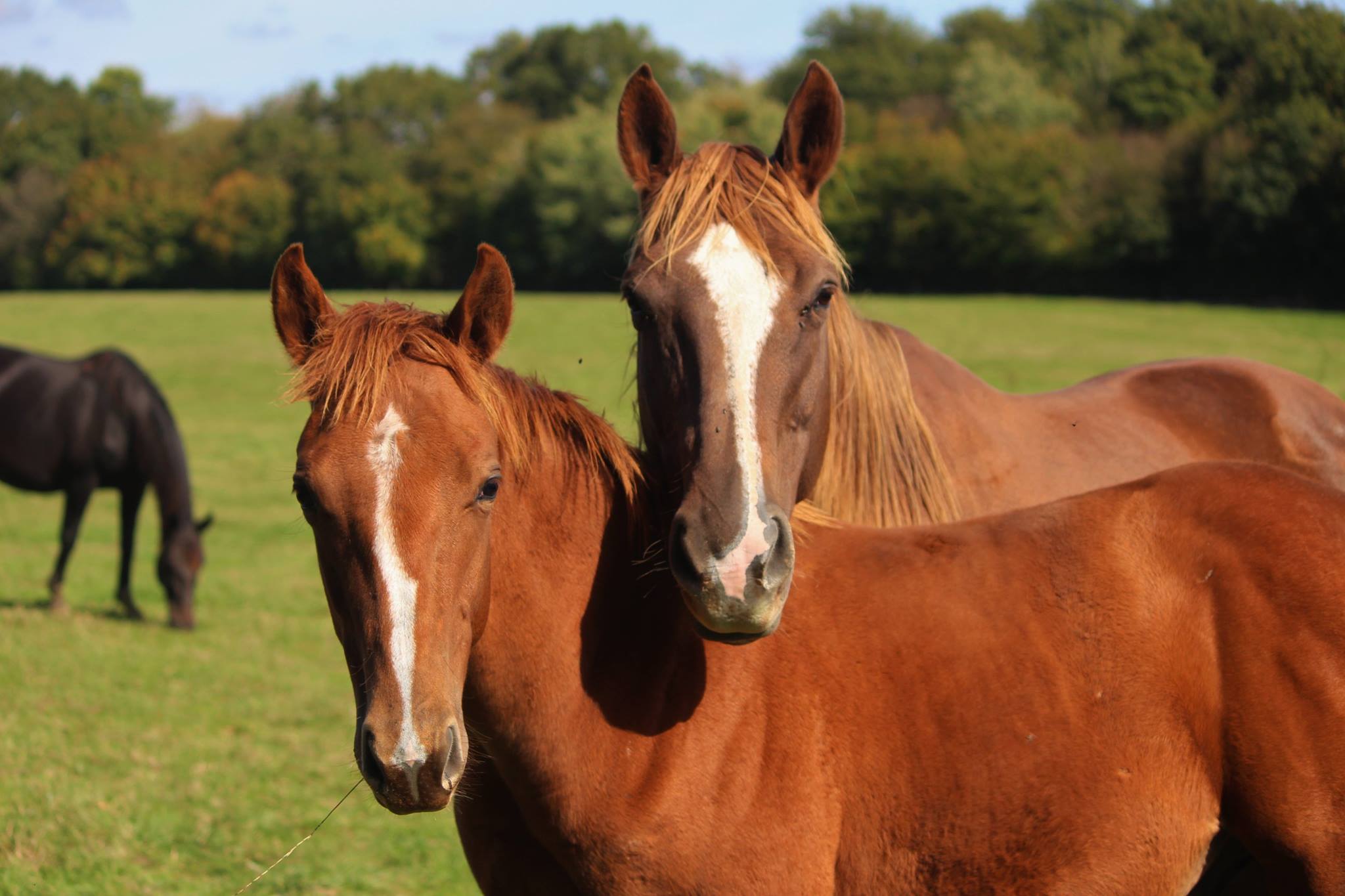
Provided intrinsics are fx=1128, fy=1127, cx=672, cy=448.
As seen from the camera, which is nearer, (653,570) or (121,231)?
(653,570)

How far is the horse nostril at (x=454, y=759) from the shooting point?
6.41 feet

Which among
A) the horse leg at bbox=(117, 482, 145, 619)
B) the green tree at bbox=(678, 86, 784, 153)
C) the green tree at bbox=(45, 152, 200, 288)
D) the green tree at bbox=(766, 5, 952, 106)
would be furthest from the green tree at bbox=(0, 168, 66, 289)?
the horse leg at bbox=(117, 482, 145, 619)

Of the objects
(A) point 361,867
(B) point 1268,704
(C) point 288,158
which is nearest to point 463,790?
(B) point 1268,704

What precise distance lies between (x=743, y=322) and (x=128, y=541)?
29.9 ft

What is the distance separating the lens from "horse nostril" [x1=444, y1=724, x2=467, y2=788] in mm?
1954

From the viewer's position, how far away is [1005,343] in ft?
92.5

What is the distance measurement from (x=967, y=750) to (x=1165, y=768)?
38cm

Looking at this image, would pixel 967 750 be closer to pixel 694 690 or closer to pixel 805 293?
pixel 694 690

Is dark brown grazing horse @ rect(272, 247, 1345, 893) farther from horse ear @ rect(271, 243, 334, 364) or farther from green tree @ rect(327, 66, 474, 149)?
green tree @ rect(327, 66, 474, 149)

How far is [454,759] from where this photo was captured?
1978mm

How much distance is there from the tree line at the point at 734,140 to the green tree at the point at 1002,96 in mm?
159

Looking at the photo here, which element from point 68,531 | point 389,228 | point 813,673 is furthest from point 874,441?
point 389,228

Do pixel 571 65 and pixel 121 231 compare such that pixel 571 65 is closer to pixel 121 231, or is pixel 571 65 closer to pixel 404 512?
pixel 121 231

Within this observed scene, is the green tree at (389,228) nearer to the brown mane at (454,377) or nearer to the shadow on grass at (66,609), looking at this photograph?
the shadow on grass at (66,609)
